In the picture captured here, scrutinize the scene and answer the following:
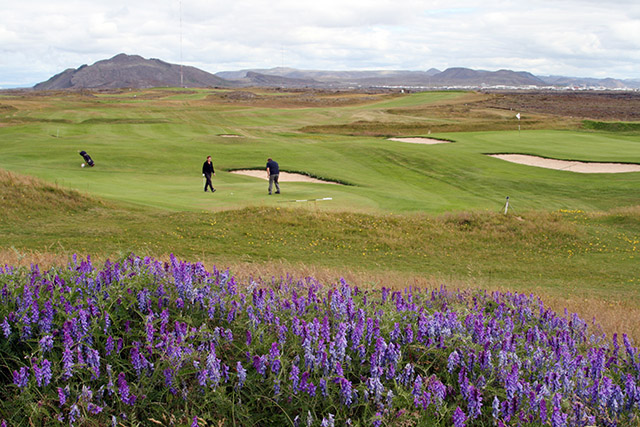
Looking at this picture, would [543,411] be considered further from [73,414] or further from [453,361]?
[73,414]

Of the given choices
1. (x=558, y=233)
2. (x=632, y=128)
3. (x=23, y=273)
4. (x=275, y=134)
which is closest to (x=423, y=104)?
(x=632, y=128)

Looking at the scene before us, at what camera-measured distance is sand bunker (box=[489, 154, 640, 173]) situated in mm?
35500

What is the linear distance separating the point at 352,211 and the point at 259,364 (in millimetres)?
A: 16484

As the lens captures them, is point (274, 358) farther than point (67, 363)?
Yes

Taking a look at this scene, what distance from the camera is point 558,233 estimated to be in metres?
17.7

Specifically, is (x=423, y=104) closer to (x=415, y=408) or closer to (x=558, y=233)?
(x=558, y=233)

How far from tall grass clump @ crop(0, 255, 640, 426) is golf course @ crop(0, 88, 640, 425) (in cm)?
25

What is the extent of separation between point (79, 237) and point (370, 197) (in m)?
13.5

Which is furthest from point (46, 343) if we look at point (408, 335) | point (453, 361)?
point (453, 361)

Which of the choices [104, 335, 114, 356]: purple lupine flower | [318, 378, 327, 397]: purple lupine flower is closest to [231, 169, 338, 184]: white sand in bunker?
[104, 335, 114, 356]: purple lupine flower

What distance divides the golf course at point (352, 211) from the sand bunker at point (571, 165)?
594 mm

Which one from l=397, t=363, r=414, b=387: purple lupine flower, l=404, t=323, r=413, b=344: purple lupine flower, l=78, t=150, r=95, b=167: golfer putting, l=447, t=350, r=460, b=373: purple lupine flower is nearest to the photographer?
l=397, t=363, r=414, b=387: purple lupine flower

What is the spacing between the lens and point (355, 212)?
64.5 ft

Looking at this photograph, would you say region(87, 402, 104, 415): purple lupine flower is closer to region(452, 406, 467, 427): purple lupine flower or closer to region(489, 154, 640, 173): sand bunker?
region(452, 406, 467, 427): purple lupine flower
